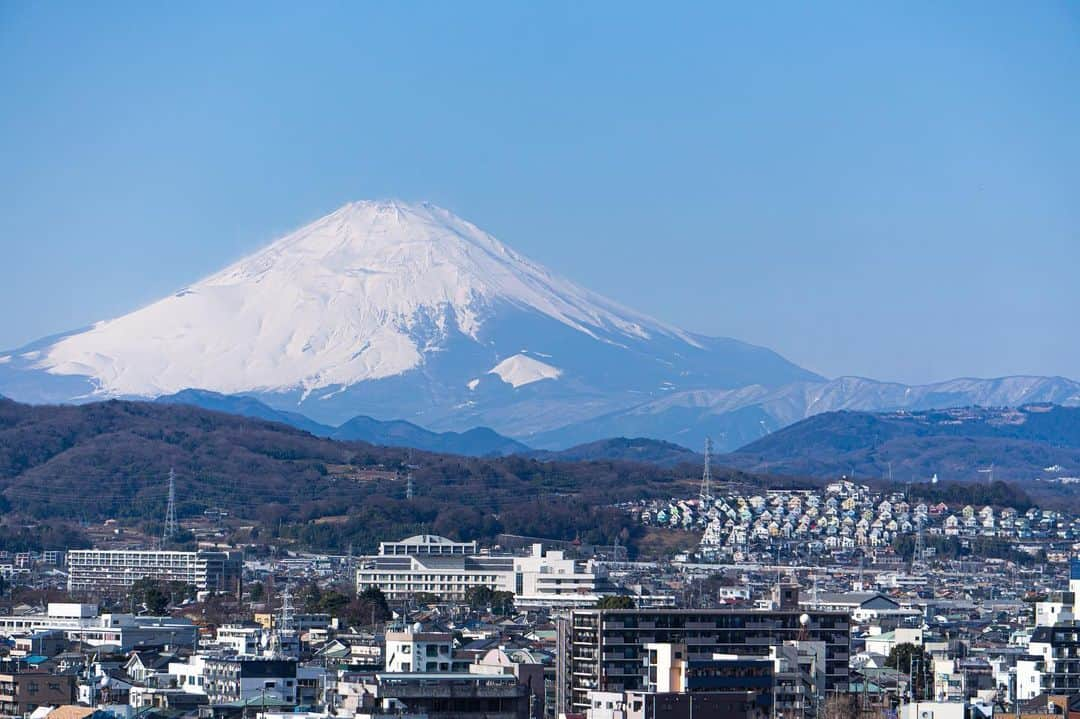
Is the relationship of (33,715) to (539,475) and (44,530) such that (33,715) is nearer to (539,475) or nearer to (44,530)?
(44,530)

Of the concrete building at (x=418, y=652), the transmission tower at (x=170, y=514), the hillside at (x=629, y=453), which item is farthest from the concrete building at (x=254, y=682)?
the hillside at (x=629, y=453)

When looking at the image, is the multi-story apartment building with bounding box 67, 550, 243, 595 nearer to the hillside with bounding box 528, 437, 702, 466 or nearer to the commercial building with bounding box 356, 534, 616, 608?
the commercial building with bounding box 356, 534, 616, 608

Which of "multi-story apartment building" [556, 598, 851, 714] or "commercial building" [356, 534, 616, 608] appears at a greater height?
"commercial building" [356, 534, 616, 608]

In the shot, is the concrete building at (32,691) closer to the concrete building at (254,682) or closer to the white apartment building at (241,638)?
the concrete building at (254,682)

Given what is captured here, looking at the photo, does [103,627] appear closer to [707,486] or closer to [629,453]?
[707,486]

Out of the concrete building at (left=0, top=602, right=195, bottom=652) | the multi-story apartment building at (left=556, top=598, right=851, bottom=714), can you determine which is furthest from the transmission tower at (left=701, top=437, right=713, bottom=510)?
the multi-story apartment building at (left=556, top=598, right=851, bottom=714)

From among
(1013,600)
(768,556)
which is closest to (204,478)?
(768,556)

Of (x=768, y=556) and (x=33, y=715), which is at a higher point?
(x=768, y=556)
